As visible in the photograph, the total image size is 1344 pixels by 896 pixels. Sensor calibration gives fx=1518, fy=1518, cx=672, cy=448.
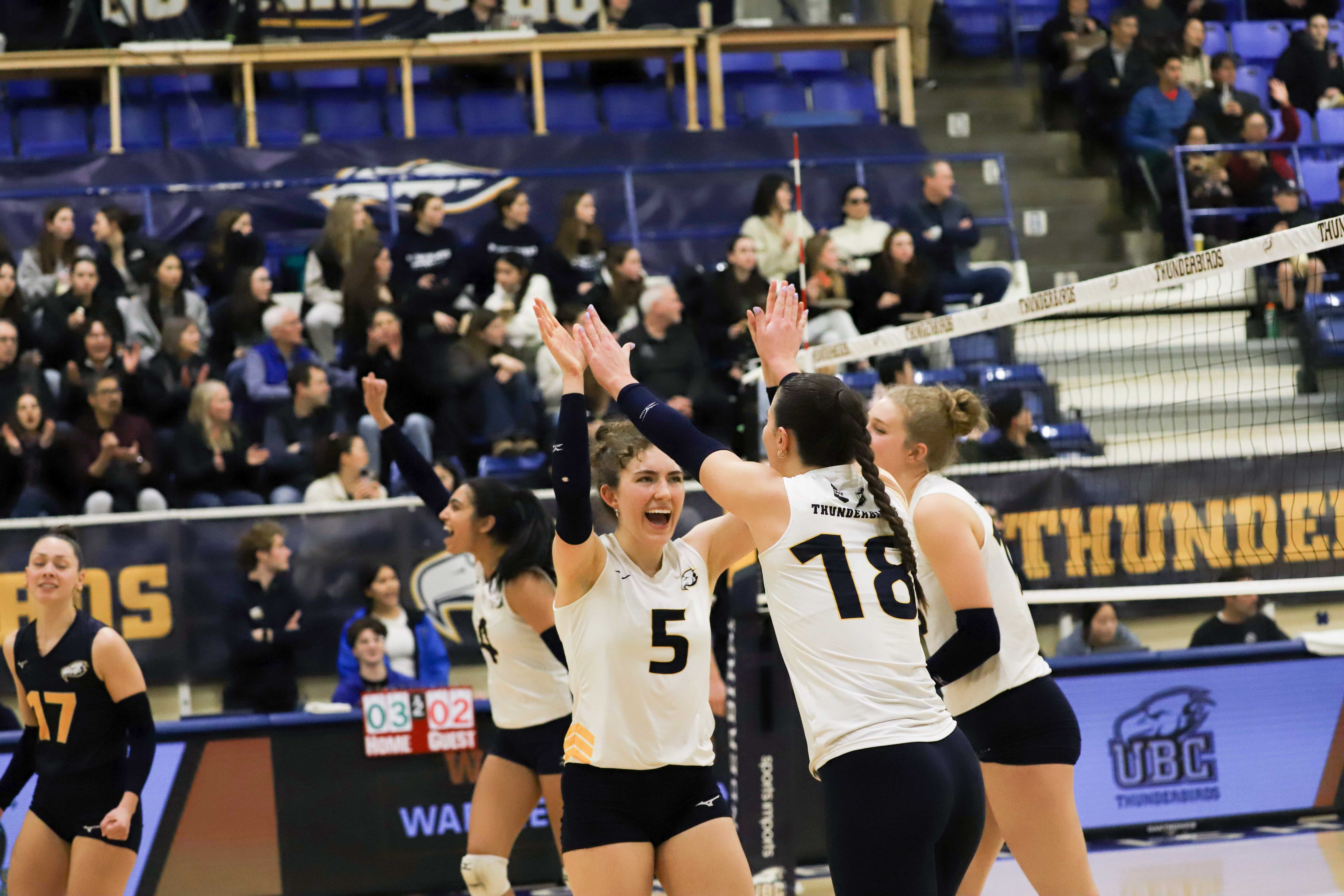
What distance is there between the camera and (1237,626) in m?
8.76

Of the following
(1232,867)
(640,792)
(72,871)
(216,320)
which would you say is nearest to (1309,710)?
(1232,867)

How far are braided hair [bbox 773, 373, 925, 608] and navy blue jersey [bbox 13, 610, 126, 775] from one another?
3036 mm

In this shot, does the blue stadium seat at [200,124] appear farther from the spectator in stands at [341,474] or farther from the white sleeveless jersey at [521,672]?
the white sleeveless jersey at [521,672]

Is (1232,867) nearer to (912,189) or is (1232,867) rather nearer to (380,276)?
(380,276)

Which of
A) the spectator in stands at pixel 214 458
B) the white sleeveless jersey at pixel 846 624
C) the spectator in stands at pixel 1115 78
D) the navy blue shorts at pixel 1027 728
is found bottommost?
the navy blue shorts at pixel 1027 728

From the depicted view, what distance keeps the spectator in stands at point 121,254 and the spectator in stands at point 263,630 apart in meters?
3.18

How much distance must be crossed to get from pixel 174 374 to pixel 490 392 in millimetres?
2025

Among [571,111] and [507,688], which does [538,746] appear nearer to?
[507,688]

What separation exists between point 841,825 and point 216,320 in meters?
7.88

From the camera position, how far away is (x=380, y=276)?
33.6ft

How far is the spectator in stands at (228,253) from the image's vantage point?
426 inches

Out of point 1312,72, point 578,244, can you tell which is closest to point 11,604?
point 578,244

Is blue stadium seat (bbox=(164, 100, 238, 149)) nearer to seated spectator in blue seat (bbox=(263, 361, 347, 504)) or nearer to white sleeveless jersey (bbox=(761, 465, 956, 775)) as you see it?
seated spectator in blue seat (bbox=(263, 361, 347, 504))

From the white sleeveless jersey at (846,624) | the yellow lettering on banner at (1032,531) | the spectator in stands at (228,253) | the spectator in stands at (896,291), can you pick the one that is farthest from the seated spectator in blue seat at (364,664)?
the white sleeveless jersey at (846,624)
